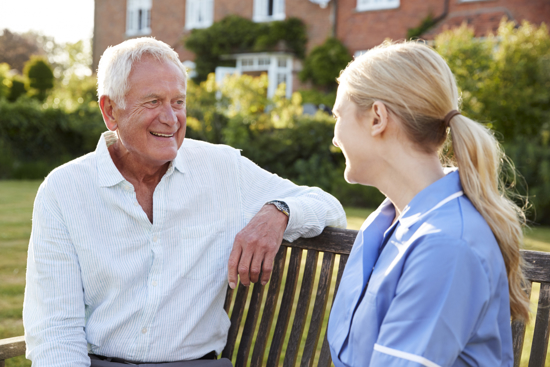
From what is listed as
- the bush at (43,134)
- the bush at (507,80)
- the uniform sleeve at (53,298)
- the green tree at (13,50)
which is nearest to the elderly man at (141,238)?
the uniform sleeve at (53,298)

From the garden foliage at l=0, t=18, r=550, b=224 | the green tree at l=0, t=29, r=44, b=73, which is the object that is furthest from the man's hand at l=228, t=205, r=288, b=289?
the green tree at l=0, t=29, r=44, b=73

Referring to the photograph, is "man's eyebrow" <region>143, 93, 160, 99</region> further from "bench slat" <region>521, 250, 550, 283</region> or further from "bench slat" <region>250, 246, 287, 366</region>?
"bench slat" <region>521, 250, 550, 283</region>

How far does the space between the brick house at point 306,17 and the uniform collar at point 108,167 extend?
55.5 feet

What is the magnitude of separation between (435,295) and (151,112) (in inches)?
60.3

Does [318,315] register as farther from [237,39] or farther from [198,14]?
[198,14]

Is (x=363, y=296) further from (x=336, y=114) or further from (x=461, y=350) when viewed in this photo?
(x=336, y=114)

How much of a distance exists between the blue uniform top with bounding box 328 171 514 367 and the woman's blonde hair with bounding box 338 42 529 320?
64mm

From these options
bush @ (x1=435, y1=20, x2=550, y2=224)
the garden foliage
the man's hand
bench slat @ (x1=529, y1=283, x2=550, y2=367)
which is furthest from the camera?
bush @ (x1=435, y1=20, x2=550, y2=224)

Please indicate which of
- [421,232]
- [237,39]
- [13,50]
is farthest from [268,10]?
[13,50]

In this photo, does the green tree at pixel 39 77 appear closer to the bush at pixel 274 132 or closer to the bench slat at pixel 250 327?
the bush at pixel 274 132

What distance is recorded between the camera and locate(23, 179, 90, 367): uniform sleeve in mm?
2182

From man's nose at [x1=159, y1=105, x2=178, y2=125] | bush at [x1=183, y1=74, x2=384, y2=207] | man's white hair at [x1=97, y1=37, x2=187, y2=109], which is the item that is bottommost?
bush at [x1=183, y1=74, x2=384, y2=207]

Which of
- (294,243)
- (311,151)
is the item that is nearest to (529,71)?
(311,151)

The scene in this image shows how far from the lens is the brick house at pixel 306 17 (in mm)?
18422
